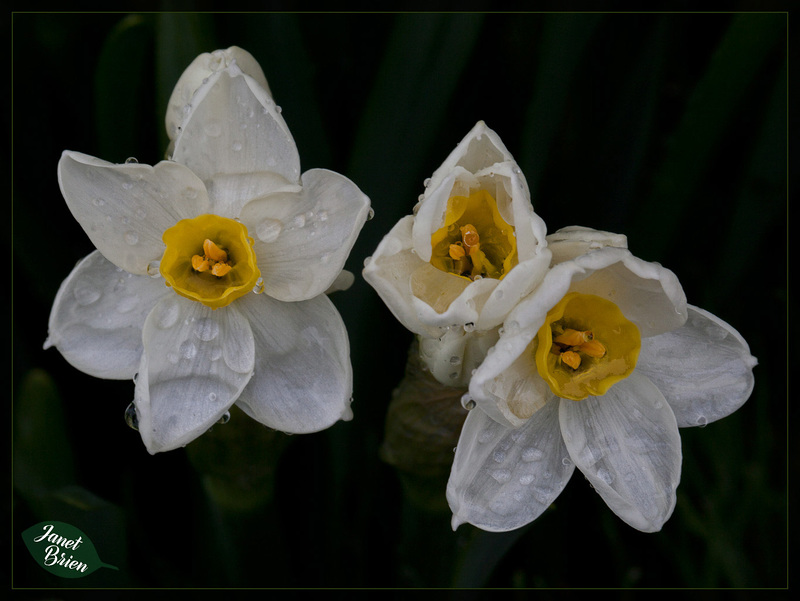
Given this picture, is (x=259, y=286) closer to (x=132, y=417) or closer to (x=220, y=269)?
(x=220, y=269)

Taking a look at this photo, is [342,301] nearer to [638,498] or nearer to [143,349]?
[143,349]

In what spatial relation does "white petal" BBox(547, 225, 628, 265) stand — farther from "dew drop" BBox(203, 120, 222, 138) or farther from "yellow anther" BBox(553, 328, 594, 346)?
"dew drop" BBox(203, 120, 222, 138)

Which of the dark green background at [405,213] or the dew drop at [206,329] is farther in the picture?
the dark green background at [405,213]

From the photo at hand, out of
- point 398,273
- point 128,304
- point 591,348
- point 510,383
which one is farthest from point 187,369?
point 591,348

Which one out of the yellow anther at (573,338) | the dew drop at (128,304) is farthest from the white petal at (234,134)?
the yellow anther at (573,338)

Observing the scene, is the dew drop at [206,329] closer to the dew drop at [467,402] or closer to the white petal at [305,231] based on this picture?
the white petal at [305,231]

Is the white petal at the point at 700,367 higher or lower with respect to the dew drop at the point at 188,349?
higher

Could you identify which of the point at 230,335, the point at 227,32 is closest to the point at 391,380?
the point at 230,335
